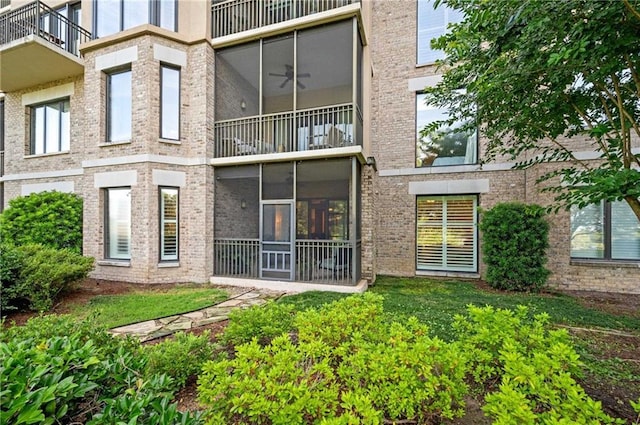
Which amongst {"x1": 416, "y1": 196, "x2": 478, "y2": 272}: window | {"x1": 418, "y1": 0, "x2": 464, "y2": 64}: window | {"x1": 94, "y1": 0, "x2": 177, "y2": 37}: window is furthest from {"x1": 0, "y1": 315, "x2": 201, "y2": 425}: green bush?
{"x1": 418, "y1": 0, "x2": 464, "y2": 64}: window

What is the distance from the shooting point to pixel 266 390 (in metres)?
1.85

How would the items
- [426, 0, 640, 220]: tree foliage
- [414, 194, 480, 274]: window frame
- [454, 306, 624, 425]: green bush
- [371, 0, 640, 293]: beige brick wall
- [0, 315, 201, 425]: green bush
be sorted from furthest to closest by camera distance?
1. [371, 0, 640, 293]: beige brick wall
2. [414, 194, 480, 274]: window frame
3. [426, 0, 640, 220]: tree foliage
4. [454, 306, 624, 425]: green bush
5. [0, 315, 201, 425]: green bush

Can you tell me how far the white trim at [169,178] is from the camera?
8.06 metres

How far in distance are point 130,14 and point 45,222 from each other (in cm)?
675

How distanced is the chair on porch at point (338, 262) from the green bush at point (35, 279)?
5.65m

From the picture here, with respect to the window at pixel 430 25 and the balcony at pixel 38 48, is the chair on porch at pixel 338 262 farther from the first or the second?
the balcony at pixel 38 48

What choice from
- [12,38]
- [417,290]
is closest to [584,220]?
[417,290]

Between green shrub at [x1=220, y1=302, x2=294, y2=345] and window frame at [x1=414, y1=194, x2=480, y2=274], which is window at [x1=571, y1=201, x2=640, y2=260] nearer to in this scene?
window frame at [x1=414, y1=194, x2=480, y2=274]

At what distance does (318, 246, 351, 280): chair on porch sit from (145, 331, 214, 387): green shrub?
4777 millimetres

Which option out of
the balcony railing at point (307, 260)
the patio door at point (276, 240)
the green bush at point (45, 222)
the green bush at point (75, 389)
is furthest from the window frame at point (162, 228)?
the green bush at point (75, 389)

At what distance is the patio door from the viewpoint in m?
7.80

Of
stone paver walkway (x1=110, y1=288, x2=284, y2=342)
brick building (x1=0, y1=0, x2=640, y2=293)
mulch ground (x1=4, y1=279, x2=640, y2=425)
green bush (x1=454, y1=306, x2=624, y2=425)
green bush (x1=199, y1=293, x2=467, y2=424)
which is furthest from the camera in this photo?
brick building (x1=0, y1=0, x2=640, y2=293)

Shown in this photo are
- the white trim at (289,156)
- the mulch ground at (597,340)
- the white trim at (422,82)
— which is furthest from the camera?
the white trim at (422,82)

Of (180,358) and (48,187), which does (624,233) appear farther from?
(48,187)
